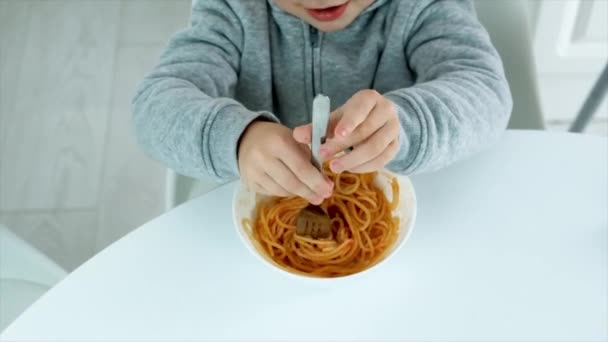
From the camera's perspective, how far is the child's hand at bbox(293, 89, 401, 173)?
48cm

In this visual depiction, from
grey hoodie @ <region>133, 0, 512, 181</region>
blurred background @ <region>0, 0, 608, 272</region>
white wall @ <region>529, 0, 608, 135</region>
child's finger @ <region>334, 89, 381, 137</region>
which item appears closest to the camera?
child's finger @ <region>334, 89, 381, 137</region>

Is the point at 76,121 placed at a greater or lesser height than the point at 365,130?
lesser

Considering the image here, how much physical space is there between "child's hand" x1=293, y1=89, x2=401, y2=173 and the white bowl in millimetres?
50

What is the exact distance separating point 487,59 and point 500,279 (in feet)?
0.78

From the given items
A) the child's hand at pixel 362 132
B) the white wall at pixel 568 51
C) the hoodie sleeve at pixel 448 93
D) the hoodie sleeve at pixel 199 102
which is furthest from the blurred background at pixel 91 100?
the child's hand at pixel 362 132

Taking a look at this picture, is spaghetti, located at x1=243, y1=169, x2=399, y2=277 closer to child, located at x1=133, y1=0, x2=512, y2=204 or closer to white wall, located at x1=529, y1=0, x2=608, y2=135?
child, located at x1=133, y1=0, x2=512, y2=204

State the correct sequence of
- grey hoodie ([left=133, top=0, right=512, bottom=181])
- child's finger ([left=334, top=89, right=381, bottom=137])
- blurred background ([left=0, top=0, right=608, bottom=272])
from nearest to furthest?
child's finger ([left=334, top=89, right=381, bottom=137])
grey hoodie ([left=133, top=0, right=512, bottom=181])
blurred background ([left=0, top=0, right=608, bottom=272])

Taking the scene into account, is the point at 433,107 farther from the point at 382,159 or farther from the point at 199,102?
the point at 199,102

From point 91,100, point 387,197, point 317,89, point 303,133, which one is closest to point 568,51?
point 317,89

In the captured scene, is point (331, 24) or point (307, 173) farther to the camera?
point (331, 24)

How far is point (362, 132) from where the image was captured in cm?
50

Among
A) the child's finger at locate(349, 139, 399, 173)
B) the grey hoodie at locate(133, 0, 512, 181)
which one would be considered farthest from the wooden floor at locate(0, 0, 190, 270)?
the child's finger at locate(349, 139, 399, 173)

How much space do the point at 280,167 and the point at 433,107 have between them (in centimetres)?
16

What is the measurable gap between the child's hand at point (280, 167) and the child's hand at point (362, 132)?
0.02m
